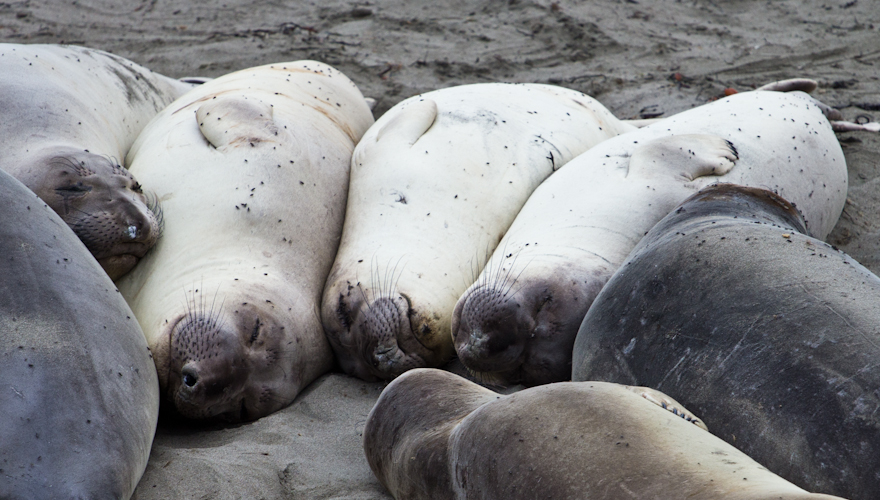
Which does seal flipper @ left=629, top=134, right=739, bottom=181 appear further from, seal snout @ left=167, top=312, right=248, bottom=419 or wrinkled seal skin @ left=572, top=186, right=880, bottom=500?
seal snout @ left=167, top=312, right=248, bottom=419

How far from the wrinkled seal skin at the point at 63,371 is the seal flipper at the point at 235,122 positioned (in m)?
1.28

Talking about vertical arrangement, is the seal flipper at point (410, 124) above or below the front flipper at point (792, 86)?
below

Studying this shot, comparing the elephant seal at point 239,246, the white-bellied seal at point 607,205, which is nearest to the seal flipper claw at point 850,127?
the white-bellied seal at point 607,205

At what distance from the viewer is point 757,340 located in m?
2.23

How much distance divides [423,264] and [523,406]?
1543 mm

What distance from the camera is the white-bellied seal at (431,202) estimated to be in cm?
331

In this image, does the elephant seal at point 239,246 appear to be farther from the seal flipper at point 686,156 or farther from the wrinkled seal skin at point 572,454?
the seal flipper at point 686,156

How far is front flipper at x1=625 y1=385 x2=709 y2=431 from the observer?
210 cm

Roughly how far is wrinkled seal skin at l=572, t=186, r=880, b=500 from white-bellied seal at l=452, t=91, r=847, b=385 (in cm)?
35

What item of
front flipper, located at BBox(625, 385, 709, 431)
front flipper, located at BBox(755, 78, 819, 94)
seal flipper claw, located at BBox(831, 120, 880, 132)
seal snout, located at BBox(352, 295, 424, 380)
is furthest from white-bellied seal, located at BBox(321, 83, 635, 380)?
seal flipper claw, located at BBox(831, 120, 880, 132)

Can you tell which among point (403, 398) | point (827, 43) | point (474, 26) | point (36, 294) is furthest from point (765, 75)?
point (36, 294)

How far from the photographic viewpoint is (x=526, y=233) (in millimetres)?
3648

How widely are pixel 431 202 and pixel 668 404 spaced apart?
6.33 ft

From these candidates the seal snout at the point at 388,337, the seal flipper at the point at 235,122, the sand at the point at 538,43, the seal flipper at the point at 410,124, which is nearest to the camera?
the seal snout at the point at 388,337
